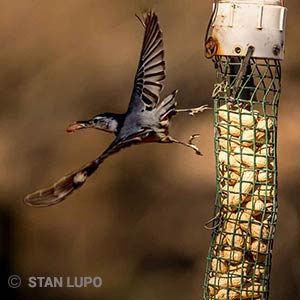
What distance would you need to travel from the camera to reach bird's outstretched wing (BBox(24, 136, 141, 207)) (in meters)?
4.72

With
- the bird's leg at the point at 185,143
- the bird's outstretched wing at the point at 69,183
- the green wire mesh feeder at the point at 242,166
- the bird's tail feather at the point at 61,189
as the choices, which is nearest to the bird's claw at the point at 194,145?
the bird's leg at the point at 185,143

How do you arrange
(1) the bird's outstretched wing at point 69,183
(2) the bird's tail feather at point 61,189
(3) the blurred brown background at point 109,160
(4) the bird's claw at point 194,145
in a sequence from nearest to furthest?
(2) the bird's tail feather at point 61,189
(1) the bird's outstretched wing at point 69,183
(4) the bird's claw at point 194,145
(3) the blurred brown background at point 109,160

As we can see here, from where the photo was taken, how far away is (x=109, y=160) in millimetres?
5863

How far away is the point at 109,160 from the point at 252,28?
283cm

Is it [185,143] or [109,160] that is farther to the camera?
[109,160]

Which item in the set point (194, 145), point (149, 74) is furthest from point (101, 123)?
A: point (194, 145)

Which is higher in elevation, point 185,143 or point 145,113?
point 185,143

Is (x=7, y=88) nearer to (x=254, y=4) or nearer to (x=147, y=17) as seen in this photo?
(x=147, y=17)

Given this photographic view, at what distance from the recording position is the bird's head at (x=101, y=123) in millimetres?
5086

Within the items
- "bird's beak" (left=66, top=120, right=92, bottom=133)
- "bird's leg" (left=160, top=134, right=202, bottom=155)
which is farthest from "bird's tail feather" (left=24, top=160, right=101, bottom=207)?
"bird's leg" (left=160, top=134, right=202, bottom=155)

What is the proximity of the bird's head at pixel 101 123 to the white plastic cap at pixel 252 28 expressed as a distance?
1.94 meters

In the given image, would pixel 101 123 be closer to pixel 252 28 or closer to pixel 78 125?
pixel 78 125

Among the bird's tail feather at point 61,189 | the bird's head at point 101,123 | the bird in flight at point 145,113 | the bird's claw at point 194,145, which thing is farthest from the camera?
the bird's claw at point 194,145

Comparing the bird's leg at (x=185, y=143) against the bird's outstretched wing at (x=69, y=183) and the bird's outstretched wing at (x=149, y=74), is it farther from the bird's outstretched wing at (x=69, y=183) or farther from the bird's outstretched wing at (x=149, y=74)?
the bird's outstretched wing at (x=149, y=74)
